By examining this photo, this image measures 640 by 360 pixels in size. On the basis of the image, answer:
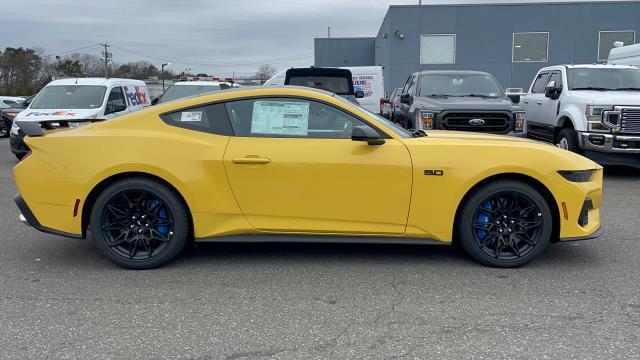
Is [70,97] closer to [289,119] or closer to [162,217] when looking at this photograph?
[162,217]

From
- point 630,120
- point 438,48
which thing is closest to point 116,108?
point 630,120

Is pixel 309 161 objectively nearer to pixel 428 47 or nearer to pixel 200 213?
pixel 200 213

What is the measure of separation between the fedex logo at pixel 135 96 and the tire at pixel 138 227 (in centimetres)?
882

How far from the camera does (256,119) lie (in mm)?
4617

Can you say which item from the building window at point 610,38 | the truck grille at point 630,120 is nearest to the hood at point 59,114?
A: the truck grille at point 630,120

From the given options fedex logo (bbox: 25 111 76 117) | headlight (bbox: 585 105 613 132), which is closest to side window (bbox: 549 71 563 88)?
headlight (bbox: 585 105 613 132)

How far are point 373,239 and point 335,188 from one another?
0.54 metres

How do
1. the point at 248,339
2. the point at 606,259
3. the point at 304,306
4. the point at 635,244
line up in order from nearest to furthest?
1. the point at 248,339
2. the point at 304,306
3. the point at 606,259
4. the point at 635,244

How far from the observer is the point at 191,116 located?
4633 millimetres

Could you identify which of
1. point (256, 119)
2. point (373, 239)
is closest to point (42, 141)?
point (256, 119)

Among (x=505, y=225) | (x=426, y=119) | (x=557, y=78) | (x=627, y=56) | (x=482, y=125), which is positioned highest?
(x=627, y=56)

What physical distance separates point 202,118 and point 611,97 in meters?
7.29

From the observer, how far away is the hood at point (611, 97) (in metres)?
8.85

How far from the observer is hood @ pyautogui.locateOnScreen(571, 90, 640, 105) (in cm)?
885
